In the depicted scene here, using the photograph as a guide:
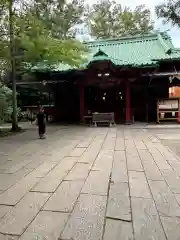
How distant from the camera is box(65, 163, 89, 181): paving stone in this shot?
15.0 feet

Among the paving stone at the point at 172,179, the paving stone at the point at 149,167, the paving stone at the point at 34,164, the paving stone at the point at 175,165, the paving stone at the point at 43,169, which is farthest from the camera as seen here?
the paving stone at the point at 34,164

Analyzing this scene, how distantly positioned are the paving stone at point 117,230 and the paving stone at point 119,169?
153 cm

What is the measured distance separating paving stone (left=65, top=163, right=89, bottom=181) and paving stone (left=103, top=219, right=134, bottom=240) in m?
1.73

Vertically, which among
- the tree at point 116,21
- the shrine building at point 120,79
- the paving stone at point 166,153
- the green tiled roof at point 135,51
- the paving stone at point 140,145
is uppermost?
the tree at point 116,21

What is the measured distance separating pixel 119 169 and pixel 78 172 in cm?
87

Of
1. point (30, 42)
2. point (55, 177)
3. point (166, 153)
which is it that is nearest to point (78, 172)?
point (55, 177)

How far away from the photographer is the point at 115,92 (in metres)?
17.8

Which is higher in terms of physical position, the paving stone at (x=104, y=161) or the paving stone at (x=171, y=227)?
the paving stone at (x=104, y=161)

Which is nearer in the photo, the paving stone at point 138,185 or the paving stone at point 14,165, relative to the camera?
the paving stone at point 138,185

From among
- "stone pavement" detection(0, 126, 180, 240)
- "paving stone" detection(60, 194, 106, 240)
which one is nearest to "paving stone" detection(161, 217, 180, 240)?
"stone pavement" detection(0, 126, 180, 240)

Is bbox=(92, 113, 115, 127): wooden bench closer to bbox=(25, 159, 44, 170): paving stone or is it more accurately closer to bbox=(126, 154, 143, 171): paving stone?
bbox=(126, 154, 143, 171): paving stone

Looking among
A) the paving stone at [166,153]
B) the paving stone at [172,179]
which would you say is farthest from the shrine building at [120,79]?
the paving stone at [172,179]

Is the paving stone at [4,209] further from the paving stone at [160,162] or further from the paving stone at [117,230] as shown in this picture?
the paving stone at [160,162]

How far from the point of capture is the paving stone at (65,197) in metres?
3.25
